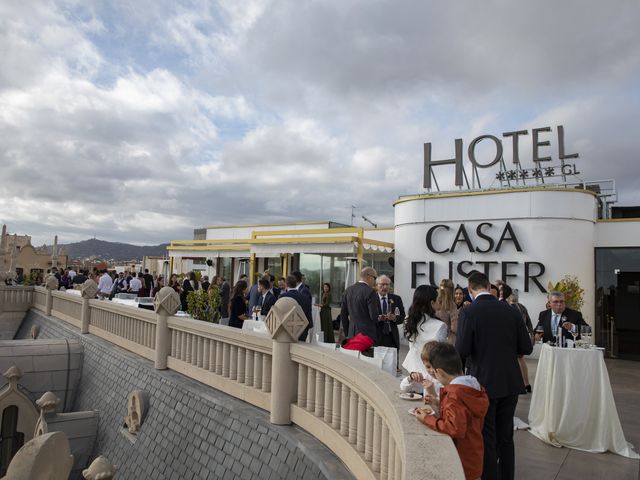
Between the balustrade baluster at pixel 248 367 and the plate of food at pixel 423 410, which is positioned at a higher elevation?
the plate of food at pixel 423 410

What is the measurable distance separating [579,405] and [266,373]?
3394 millimetres

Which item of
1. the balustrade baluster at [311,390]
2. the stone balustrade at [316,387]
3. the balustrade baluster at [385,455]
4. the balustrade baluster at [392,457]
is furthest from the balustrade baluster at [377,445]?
the balustrade baluster at [311,390]

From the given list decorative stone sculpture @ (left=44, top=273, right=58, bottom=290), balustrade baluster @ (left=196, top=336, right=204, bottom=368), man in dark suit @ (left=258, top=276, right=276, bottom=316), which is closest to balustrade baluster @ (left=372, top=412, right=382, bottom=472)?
balustrade baluster @ (left=196, top=336, right=204, bottom=368)

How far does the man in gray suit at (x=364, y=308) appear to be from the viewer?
5512mm

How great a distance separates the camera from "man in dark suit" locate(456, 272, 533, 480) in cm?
369

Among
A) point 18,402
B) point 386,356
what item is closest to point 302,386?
point 386,356

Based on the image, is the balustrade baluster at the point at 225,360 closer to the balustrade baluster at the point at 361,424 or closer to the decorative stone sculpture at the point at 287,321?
the decorative stone sculpture at the point at 287,321

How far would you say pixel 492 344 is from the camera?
373 cm

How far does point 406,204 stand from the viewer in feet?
46.1

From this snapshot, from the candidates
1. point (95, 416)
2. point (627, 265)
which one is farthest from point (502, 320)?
point (627, 265)

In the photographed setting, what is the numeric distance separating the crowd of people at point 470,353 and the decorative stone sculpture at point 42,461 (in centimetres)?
169

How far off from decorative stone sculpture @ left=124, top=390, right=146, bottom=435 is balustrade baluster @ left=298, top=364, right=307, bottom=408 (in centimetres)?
345

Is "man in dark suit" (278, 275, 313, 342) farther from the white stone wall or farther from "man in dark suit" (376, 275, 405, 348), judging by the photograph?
the white stone wall

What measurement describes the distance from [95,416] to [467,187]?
12107mm
